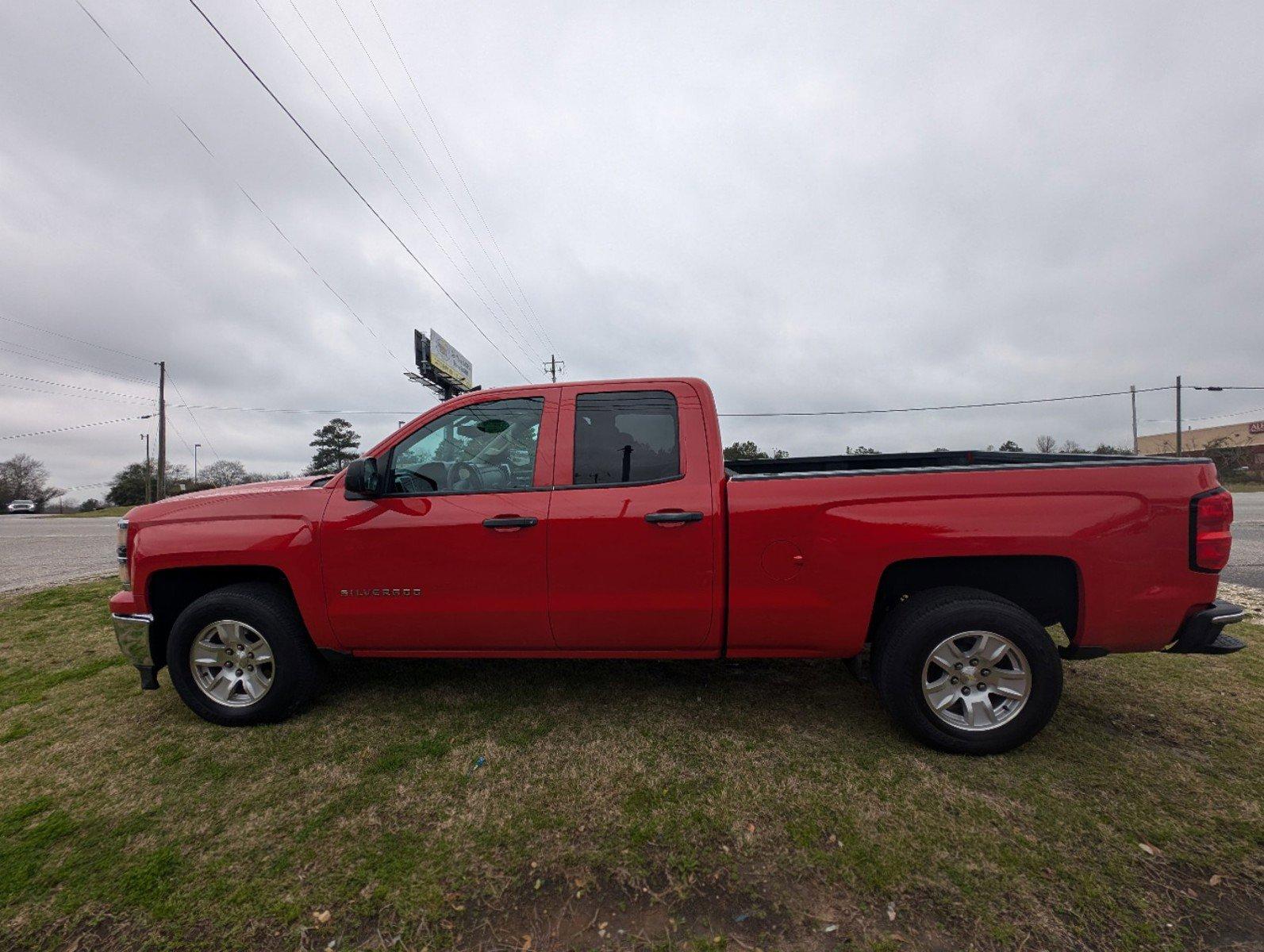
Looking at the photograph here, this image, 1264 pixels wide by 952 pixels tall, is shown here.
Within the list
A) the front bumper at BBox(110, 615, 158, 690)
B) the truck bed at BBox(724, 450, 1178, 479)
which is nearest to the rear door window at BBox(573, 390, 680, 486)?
the truck bed at BBox(724, 450, 1178, 479)

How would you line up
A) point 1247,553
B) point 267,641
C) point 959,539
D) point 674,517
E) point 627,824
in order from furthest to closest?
point 1247,553 < point 267,641 < point 674,517 < point 959,539 < point 627,824

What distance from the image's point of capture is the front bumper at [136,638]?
312cm

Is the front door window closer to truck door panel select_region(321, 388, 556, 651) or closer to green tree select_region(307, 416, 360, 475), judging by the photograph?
truck door panel select_region(321, 388, 556, 651)

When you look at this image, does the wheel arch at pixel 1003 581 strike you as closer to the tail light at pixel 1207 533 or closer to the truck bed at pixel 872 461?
the tail light at pixel 1207 533

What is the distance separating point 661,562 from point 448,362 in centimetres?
2817

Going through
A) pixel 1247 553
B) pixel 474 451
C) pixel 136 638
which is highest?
pixel 474 451

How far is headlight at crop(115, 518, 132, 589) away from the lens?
3.18 meters

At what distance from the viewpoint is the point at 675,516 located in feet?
9.08

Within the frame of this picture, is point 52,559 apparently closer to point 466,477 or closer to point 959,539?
point 466,477

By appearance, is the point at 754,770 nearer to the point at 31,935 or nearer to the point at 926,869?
the point at 926,869

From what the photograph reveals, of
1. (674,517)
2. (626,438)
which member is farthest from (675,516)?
(626,438)

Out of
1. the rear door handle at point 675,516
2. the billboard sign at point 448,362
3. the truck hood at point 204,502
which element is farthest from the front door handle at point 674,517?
the billboard sign at point 448,362

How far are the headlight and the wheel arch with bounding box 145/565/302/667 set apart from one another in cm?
16

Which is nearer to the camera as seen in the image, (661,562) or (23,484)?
(661,562)
